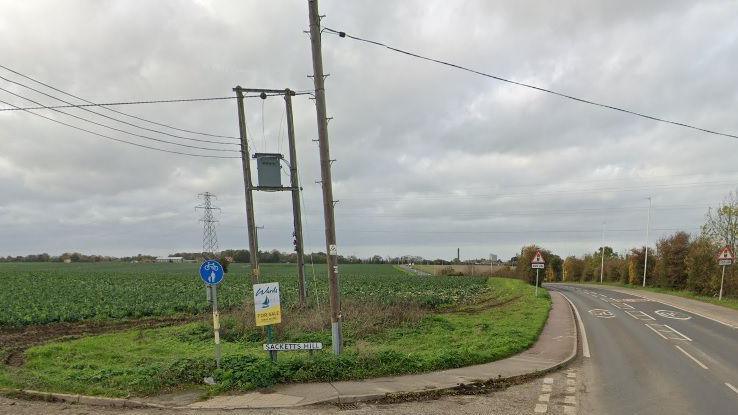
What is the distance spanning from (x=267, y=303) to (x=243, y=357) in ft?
3.77

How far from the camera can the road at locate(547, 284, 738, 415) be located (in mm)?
8359

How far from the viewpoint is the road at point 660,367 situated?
8359 mm

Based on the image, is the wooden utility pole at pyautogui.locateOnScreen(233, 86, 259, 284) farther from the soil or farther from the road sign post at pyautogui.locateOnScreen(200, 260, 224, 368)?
the soil

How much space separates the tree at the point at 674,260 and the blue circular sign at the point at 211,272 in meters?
43.9

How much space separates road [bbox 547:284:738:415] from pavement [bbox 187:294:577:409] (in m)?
1.13

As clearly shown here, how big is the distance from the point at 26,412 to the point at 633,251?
65316mm

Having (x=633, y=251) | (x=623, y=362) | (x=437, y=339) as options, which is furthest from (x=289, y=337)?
(x=633, y=251)

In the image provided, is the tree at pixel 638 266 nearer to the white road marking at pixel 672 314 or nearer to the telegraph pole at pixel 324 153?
the white road marking at pixel 672 314

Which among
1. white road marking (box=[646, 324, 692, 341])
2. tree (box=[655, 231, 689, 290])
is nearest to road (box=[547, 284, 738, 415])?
white road marking (box=[646, 324, 692, 341])

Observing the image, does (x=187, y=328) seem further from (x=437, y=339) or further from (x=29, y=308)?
(x=29, y=308)

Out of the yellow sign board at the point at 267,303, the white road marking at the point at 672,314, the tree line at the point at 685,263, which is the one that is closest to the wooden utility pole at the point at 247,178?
the yellow sign board at the point at 267,303

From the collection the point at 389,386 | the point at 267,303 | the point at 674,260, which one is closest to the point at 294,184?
the point at 267,303

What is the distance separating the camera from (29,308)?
2647 centimetres

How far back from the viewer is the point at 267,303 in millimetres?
10656
